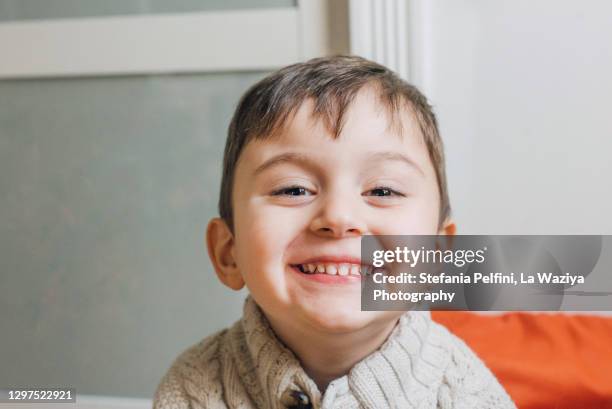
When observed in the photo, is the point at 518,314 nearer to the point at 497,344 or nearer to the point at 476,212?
the point at 497,344

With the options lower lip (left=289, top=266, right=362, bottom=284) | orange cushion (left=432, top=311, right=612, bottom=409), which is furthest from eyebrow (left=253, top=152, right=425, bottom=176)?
orange cushion (left=432, top=311, right=612, bottom=409)

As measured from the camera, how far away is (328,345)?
0.69 m

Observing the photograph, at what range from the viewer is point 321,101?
66 cm

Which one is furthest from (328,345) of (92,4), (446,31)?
(92,4)

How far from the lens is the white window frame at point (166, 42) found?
1.13 meters

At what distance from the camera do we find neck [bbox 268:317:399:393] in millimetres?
688

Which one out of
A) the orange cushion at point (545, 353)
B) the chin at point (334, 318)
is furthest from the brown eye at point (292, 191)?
the orange cushion at point (545, 353)

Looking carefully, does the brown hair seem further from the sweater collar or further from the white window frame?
the white window frame

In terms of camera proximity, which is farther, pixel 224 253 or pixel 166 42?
pixel 166 42

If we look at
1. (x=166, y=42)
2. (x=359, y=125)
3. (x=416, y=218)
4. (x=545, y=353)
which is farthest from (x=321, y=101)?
(x=166, y=42)

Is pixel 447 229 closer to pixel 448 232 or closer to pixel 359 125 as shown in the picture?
pixel 448 232

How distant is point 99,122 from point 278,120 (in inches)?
27.0

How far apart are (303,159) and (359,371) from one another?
224mm

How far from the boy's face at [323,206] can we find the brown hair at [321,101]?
13mm
